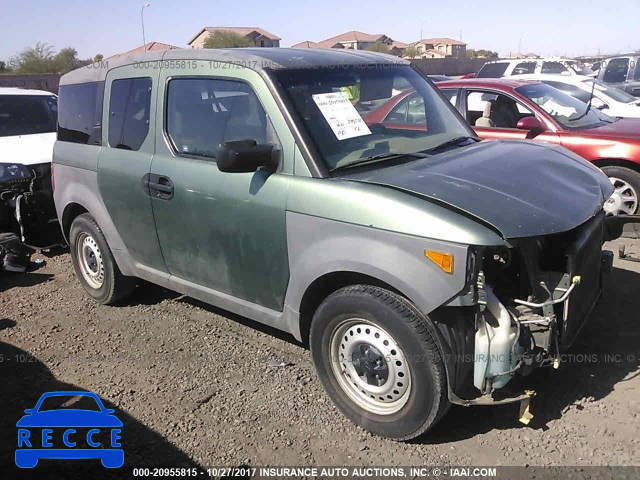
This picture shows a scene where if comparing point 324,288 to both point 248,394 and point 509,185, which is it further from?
point 509,185

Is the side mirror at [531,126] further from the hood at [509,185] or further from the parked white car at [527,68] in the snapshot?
the parked white car at [527,68]

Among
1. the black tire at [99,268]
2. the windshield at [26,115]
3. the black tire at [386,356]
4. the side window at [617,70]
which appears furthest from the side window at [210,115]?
the side window at [617,70]

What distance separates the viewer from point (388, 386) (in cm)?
305

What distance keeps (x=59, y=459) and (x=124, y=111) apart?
2.45m

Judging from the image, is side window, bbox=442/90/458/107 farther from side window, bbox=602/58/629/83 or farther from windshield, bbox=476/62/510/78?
side window, bbox=602/58/629/83

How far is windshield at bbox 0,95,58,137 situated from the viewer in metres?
8.12

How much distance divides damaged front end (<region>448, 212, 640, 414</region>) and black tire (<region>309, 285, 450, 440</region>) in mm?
131

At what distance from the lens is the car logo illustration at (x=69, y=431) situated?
3.16 m

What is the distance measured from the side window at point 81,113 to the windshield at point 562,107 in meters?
4.94

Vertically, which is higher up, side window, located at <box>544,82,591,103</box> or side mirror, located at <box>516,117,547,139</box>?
side window, located at <box>544,82,591,103</box>

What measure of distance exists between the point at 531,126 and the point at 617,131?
1.05 meters

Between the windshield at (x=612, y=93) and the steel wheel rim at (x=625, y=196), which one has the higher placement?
the windshield at (x=612, y=93)

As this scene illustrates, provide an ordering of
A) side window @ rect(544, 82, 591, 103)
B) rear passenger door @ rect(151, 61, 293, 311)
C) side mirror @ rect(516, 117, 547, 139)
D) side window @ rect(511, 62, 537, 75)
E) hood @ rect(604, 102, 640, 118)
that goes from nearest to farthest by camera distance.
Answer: rear passenger door @ rect(151, 61, 293, 311), side mirror @ rect(516, 117, 547, 139), side window @ rect(544, 82, 591, 103), hood @ rect(604, 102, 640, 118), side window @ rect(511, 62, 537, 75)

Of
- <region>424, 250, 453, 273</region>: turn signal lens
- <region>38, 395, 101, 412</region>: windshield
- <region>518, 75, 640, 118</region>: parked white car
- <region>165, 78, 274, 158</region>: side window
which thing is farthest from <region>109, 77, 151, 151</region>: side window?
<region>518, 75, 640, 118</region>: parked white car
